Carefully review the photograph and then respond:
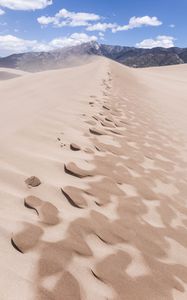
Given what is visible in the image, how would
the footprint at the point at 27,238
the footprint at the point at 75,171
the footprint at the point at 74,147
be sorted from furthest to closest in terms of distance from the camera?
the footprint at the point at 74,147, the footprint at the point at 75,171, the footprint at the point at 27,238

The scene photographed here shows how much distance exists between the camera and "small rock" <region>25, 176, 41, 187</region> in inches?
134

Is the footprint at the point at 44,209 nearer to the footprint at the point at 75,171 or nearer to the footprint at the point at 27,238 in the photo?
the footprint at the point at 27,238

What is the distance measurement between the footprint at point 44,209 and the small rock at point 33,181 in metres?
0.23

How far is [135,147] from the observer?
6035 mm

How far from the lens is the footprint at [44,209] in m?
2.93

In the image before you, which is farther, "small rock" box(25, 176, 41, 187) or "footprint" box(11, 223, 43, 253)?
"small rock" box(25, 176, 41, 187)

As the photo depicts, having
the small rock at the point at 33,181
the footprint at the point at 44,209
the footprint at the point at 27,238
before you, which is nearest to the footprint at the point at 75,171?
the small rock at the point at 33,181

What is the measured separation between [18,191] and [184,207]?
1690 millimetres

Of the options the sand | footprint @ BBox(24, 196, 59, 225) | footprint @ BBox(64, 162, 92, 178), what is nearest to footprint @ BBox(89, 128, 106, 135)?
the sand

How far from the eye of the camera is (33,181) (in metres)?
3.43

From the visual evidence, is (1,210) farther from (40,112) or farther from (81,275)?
(40,112)

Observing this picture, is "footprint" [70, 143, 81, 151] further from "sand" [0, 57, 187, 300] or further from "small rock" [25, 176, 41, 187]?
"small rock" [25, 176, 41, 187]

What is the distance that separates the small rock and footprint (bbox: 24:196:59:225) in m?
0.23

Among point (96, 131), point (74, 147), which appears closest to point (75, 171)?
point (74, 147)
